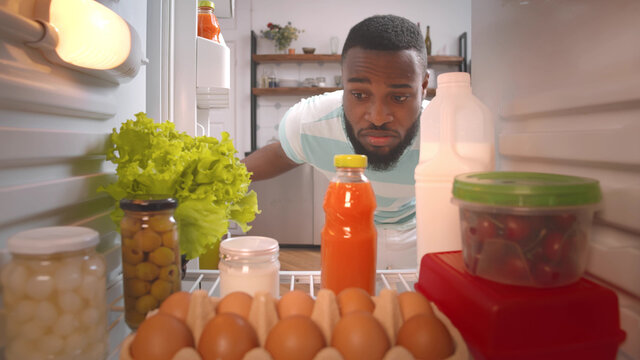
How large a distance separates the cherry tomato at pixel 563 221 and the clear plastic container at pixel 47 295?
0.52m

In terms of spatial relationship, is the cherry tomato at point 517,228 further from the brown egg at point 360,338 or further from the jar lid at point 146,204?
the jar lid at point 146,204

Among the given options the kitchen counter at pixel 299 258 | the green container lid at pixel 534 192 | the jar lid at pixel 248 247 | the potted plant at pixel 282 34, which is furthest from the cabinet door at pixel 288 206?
the green container lid at pixel 534 192

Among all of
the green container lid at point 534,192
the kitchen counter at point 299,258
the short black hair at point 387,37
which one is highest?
the short black hair at point 387,37

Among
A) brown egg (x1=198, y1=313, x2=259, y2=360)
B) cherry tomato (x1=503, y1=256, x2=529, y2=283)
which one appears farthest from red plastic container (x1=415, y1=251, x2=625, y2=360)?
brown egg (x1=198, y1=313, x2=259, y2=360)

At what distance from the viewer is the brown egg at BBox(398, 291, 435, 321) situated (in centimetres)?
49

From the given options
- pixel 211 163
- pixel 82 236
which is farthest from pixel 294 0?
pixel 82 236

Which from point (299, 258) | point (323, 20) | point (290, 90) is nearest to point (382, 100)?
point (299, 258)

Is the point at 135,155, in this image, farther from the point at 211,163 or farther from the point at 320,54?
the point at 320,54

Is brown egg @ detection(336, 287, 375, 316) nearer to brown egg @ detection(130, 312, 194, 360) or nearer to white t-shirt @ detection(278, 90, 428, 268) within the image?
brown egg @ detection(130, 312, 194, 360)

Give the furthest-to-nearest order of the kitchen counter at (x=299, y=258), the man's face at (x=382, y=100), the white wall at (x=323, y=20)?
the white wall at (x=323, y=20) → the kitchen counter at (x=299, y=258) → the man's face at (x=382, y=100)

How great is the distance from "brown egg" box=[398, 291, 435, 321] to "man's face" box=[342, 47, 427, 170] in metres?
0.75

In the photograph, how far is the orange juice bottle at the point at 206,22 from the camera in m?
1.20

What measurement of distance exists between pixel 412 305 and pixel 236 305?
0.68 ft

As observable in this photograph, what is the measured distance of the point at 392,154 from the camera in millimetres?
1303
